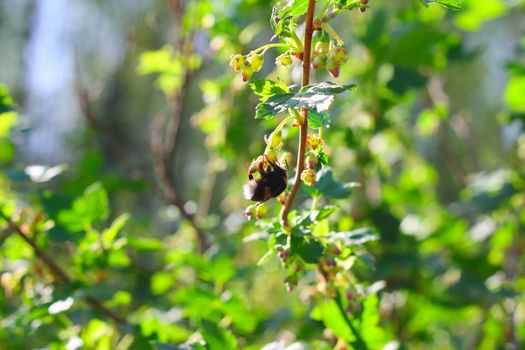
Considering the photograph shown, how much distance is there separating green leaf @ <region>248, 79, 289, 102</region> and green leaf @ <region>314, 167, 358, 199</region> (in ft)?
0.79

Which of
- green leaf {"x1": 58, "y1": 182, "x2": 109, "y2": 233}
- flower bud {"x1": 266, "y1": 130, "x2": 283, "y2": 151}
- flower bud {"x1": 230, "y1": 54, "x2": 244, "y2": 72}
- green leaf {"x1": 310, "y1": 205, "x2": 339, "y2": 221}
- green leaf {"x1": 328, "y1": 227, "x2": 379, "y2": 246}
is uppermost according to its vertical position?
flower bud {"x1": 230, "y1": 54, "x2": 244, "y2": 72}

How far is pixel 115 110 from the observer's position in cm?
712

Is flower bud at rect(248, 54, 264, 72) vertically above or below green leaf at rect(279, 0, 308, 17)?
below

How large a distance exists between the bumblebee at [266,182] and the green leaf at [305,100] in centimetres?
8

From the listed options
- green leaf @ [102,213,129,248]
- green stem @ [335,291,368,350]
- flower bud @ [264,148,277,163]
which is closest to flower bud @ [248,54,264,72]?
flower bud @ [264,148,277,163]

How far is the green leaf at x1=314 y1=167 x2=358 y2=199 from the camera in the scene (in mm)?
919

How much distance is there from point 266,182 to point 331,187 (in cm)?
23

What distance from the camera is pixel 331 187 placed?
933 mm

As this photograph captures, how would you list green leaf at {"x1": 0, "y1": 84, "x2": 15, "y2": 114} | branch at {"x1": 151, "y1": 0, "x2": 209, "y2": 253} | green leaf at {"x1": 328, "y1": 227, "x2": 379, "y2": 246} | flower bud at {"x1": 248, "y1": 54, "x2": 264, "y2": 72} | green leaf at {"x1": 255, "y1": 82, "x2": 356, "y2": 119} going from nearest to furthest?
green leaf at {"x1": 255, "y1": 82, "x2": 356, "y2": 119}
flower bud at {"x1": 248, "y1": 54, "x2": 264, "y2": 72}
green leaf at {"x1": 328, "y1": 227, "x2": 379, "y2": 246}
green leaf at {"x1": 0, "y1": 84, "x2": 15, "y2": 114}
branch at {"x1": 151, "y1": 0, "x2": 209, "y2": 253}

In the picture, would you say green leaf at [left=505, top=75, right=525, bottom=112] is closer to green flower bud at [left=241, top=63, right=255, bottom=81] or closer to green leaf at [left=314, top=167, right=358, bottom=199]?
green leaf at [left=314, top=167, right=358, bottom=199]

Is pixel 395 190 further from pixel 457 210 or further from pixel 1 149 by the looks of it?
pixel 1 149

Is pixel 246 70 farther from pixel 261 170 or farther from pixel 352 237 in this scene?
pixel 352 237

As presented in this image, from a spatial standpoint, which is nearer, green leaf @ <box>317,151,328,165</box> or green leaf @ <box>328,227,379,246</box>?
green leaf @ <box>317,151,328,165</box>

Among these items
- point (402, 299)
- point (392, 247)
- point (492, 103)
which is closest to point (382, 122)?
point (392, 247)
